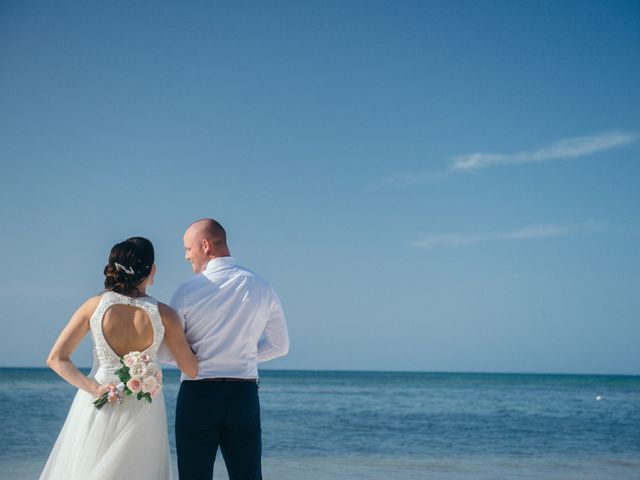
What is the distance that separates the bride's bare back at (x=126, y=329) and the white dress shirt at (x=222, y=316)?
0.21m

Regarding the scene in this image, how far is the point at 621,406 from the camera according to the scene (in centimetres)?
2467

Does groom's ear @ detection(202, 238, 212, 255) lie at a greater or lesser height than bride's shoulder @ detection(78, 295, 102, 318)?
greater

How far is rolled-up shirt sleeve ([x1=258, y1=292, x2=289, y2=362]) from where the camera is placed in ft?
12.6

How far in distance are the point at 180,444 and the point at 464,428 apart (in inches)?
535

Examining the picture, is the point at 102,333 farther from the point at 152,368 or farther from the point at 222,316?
the point at 222,316

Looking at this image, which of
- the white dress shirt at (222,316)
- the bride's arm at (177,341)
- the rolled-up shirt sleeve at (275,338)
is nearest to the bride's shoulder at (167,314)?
the bride's arm at (177,341)

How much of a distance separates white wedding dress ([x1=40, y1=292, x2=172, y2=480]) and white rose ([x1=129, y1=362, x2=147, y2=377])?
0.32ft

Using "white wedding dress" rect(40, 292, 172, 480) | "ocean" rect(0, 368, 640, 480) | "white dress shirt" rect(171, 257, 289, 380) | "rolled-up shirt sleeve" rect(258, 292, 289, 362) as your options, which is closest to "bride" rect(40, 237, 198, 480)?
"white wedding dress" rect(40, 292, 172, 480)

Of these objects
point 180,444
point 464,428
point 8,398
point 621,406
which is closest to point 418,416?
point 464,428

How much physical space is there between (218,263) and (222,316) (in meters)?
0.26

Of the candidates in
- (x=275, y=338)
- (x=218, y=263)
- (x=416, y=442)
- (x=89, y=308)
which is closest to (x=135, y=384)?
(x=89, y=308)

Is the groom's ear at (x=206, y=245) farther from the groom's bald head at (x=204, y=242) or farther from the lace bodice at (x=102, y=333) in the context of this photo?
A: the lace bodice at (x=102, y=333)

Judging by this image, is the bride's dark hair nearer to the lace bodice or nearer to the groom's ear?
the lace bodice

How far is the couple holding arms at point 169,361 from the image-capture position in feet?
11.0
